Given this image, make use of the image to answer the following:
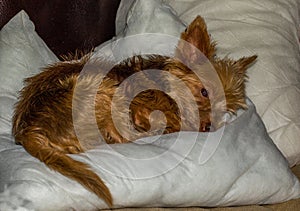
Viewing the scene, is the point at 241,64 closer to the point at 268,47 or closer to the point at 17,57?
the point at 268,47

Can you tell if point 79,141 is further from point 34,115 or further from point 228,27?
point 228,27

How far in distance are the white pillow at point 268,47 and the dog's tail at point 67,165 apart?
0.59 m

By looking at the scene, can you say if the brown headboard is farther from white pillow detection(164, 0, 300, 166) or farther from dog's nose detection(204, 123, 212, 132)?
dog's nose detection(204, 123, 212, 132)

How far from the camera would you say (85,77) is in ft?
4.47

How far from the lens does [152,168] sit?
132cm

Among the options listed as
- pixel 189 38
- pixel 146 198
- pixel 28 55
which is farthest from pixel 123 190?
pixel 28 55

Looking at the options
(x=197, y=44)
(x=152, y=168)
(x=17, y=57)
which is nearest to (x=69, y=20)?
(x=17, y=57)

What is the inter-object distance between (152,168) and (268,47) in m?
0.60

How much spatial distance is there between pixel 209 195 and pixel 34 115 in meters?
0.40

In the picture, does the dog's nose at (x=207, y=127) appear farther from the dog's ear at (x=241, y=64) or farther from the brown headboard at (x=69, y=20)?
the brown headboard at (x=69, y=20)

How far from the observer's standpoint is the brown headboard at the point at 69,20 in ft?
5.63

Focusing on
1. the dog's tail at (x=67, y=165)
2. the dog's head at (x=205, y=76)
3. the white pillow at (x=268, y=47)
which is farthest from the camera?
the white pillow at (x=268, y=47)

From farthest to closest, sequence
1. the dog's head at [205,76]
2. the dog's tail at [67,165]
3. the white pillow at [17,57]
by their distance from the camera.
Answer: the white pillow at [17,57] → the dog's head at [205,76] → the dog's tail at [67,165]

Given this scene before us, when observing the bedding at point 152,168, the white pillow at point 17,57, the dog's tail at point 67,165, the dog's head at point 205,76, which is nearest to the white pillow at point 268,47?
the bedding at point 152,168
